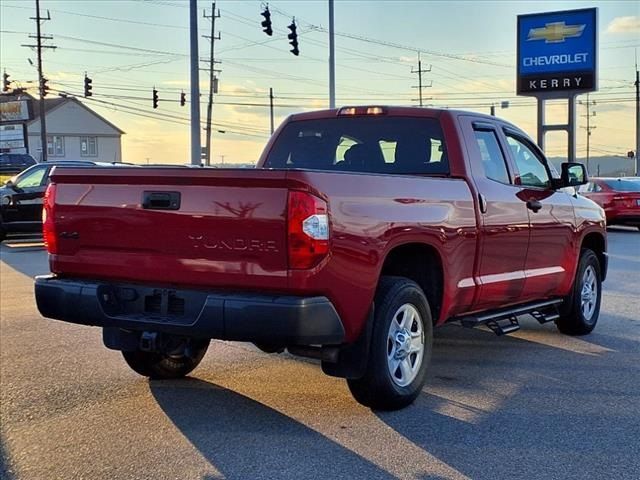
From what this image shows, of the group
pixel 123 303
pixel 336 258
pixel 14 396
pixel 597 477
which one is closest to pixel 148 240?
pixel 123 303

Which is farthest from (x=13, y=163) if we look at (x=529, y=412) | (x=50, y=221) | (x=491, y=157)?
(x=529, y=412)

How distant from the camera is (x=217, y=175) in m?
4.48

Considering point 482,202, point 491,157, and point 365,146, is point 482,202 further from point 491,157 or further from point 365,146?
point 365,146

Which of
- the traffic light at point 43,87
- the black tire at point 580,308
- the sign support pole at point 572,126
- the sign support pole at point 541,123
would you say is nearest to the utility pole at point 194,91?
the sign support pole at point 541,123

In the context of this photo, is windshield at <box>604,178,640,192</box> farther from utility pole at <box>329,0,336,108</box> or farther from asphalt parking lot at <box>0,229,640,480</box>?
asphalt parking lot at <box>0,229,640,480</box>

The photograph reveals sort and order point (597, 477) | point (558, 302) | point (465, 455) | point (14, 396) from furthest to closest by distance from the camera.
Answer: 1. point (558, 302)
2. point (14, 396)
3. point (465, 455)
4. point (597, 477)

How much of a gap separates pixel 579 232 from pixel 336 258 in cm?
384

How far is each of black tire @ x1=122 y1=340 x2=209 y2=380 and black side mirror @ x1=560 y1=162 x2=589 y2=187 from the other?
3533 mm

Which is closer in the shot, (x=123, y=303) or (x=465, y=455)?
(x=465, y=455)

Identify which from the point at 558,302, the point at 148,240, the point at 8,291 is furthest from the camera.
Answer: the point at 8,291

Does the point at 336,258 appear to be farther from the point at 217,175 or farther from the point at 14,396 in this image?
the point at 14,396

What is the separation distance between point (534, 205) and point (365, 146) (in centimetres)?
151

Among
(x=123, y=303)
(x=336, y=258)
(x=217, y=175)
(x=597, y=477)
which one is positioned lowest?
(x=597, y=477)

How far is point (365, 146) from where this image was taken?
6293mm
